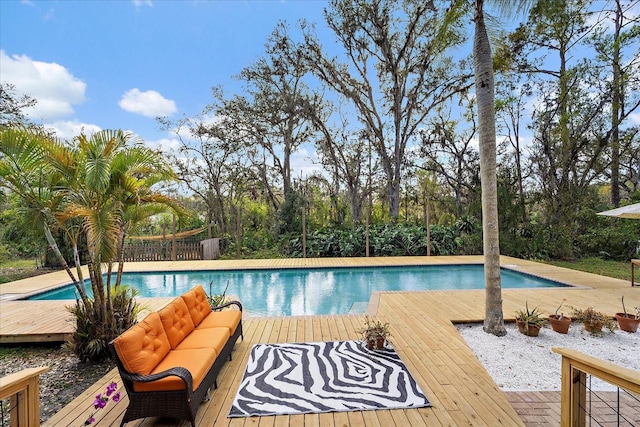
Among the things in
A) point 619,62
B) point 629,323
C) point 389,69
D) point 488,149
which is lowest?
point 629,323

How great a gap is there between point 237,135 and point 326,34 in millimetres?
6273

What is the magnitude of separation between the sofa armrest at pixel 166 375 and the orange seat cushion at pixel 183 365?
4cm

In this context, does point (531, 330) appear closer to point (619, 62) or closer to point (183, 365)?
point (183, 365)

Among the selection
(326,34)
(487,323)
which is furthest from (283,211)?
(487,323)

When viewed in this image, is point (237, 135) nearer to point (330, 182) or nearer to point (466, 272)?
point (330, 182)

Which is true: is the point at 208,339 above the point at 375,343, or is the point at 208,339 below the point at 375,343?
above

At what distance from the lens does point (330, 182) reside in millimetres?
18312

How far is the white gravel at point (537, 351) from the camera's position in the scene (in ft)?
10.5

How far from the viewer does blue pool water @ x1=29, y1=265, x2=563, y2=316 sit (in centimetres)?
698

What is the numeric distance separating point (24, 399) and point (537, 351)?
477 cm

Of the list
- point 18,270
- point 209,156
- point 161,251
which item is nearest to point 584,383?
point 161,251

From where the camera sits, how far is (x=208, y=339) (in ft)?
10.1

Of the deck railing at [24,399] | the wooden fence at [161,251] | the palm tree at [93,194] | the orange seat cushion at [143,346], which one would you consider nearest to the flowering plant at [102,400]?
the orange seat cushion at [143,346]

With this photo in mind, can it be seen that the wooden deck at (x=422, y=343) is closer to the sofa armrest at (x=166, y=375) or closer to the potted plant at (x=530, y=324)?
the sofa armrest at (x=166, y=375)
